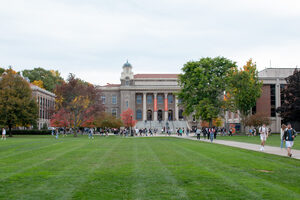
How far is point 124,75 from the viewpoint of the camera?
3839 inches

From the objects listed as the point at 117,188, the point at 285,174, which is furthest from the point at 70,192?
the point at 285,174

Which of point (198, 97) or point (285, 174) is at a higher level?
point (198, 97)

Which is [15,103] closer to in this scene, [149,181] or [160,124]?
[160,124]

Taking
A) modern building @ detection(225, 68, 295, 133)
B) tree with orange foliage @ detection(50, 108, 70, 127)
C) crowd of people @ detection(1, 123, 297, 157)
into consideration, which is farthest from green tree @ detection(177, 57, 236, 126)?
modern building @ detection(225, 68, 295, 133)

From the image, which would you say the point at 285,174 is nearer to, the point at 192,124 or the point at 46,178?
the point at 46,178

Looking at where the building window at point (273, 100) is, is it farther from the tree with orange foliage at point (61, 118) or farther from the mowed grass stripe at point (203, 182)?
the mowed grass stripe at point (203, 182)

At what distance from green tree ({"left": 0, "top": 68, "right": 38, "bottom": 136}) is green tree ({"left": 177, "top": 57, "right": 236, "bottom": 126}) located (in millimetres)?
25113

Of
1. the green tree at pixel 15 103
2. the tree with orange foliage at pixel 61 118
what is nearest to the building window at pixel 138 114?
the green tree at pixel 15 103

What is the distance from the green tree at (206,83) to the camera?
51.0 metres

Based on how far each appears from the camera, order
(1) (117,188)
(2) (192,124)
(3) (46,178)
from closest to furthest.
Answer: (1) (117,188)
(3) (46,178)
(2) (192,124)

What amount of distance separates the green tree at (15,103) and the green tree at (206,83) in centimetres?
2511

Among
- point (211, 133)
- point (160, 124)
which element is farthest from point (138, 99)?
point (211, 133)

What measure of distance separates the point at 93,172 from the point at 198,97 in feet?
138

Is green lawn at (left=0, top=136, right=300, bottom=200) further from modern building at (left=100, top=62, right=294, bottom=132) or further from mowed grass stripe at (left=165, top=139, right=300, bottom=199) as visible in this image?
modern building at (left=100, top=62, right=294, bottom=132)
